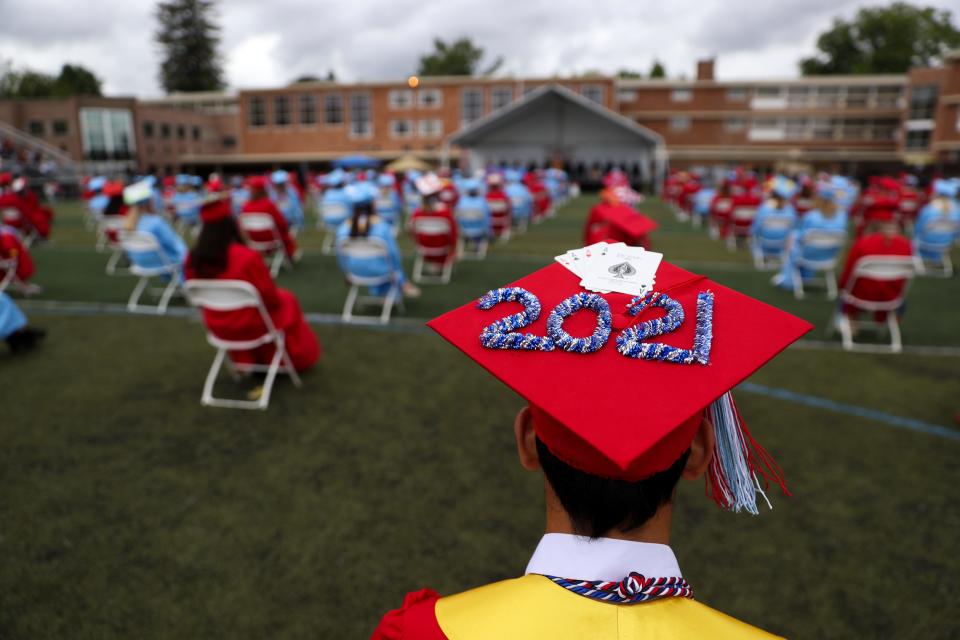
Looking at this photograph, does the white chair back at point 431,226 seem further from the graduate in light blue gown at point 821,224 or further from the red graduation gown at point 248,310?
the graduate in light blue gown at point 821,224

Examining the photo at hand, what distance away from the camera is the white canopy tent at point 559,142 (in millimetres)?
38250

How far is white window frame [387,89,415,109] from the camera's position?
147 ft

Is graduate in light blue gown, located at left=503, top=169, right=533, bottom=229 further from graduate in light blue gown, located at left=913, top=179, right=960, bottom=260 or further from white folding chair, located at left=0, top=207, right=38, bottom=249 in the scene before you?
white folding chair, located at left=0, top=207, right=38, bottom=249

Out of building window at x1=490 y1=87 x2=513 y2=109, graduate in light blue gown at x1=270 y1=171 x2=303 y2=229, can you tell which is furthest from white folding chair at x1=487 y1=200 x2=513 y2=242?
building window at x1=490 y1=87 x2=513 y2=109

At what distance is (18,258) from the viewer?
854cm

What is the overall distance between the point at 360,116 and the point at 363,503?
45321 mm

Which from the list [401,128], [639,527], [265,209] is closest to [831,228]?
[265,209]

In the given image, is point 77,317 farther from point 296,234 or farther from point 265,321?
point 296,234

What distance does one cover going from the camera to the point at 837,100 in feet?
156

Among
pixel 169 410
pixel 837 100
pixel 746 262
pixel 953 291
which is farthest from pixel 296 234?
pixel 837 100

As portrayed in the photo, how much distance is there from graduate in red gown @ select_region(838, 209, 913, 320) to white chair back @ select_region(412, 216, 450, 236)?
489 centimetres

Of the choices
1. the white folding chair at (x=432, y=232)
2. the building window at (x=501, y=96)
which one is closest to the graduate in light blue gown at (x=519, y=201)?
the white folding chair at (x=432, y=232)

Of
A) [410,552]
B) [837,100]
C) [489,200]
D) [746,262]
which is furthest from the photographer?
[837,100]

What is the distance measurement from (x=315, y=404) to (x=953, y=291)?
9235 mm
